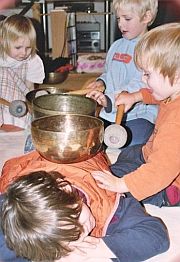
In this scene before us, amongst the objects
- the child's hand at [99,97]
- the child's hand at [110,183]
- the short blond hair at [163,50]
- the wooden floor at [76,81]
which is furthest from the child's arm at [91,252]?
the wooden floor at [76,81]

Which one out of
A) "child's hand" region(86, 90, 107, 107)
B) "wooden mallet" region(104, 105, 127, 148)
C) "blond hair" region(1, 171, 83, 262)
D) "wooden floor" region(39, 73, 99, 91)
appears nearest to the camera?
"blond hair" region(1, 171, 83, 262)

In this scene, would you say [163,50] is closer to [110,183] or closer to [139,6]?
[110,183]

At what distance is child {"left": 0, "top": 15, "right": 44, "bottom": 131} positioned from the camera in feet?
5.04

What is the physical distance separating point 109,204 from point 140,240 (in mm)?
93

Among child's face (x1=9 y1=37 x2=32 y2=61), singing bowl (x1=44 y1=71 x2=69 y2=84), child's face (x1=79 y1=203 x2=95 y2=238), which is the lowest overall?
singing bowl (x1=44 y1=71 x2=69 y2=84)

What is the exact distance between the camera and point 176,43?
0.89 m

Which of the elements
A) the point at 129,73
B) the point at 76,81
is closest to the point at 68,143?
the point at 129,73

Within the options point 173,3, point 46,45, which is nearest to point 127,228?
point 173,3

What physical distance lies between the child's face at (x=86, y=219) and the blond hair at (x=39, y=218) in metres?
0.02

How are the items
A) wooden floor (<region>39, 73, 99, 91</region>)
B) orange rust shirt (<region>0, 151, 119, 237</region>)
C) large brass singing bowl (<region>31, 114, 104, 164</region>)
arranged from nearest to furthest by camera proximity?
orange rust shirt (<region>0, 151, 119, 237</region>)
large brass singing bowl (<region>31, 114, 104, 164</region>)
wooden floor (<region>39, 73, 99, 91</region>)

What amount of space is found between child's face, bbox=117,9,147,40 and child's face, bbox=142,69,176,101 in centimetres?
44

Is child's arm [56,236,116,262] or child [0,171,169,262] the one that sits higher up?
child [0,171,169,262]

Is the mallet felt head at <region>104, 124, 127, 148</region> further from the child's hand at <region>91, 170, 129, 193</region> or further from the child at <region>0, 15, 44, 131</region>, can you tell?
the child at <region>0, 15, 44, 131</region>

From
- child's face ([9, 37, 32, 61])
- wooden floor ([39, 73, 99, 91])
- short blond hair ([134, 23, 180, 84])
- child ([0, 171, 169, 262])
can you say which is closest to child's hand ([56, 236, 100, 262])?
child ([0, 171, 169, 262])
